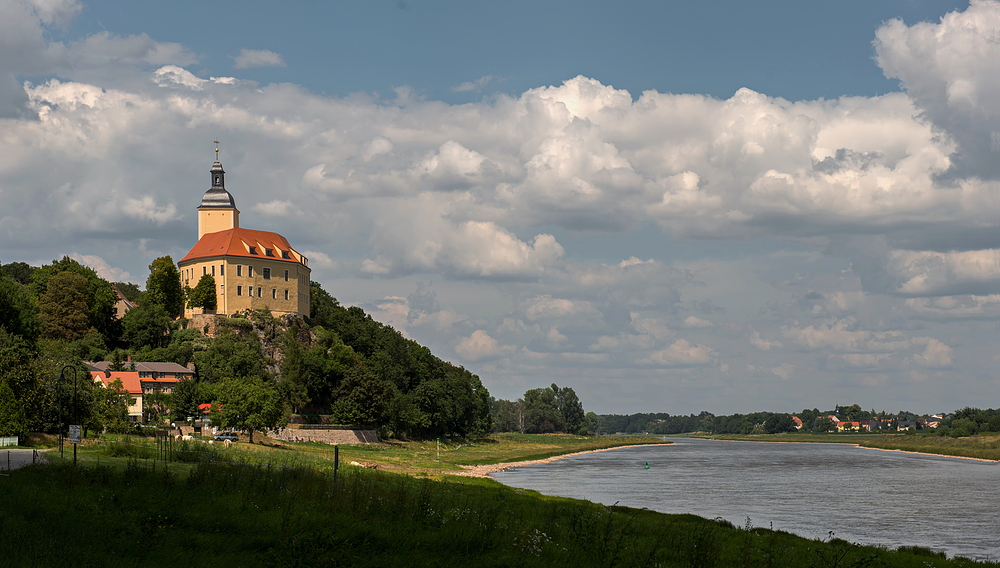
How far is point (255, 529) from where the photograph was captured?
1769 cm

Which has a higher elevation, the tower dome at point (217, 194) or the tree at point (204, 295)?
the tower dome at point (217, 194)

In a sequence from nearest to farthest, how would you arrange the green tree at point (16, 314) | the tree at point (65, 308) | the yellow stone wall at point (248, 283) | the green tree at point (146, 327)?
the green tree at point (16, 314) → the tree at point (65, 308) → the green tree at point (146, 327) → the yellow stone wall at point (248, 283)

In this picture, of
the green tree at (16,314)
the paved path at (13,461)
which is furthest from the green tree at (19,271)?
the paved path at (13,461)

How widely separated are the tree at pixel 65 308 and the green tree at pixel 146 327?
535 centimetres

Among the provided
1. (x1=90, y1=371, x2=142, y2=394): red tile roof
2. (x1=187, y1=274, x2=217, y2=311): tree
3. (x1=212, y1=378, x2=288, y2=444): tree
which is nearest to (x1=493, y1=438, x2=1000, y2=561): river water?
(x1=212, y1=378, x2=288, y2=444): tree

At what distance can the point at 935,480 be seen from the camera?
8288 cm

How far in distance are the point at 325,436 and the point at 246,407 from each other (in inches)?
729

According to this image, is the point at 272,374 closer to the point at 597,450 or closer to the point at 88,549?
the point at 597,450

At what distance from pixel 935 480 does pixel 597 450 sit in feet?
316

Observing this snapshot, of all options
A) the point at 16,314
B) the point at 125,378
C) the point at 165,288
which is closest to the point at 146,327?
the point at 165,288

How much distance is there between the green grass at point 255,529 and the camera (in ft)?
51.3

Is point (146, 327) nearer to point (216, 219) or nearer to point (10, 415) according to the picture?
point (216, 219)

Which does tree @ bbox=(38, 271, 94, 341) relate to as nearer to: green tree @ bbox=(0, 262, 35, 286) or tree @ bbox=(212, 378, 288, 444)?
tree @ bbox=(212, 378, 288, 444)

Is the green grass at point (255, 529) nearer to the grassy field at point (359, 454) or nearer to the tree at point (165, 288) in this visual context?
the grassy field at point (359, 454)
